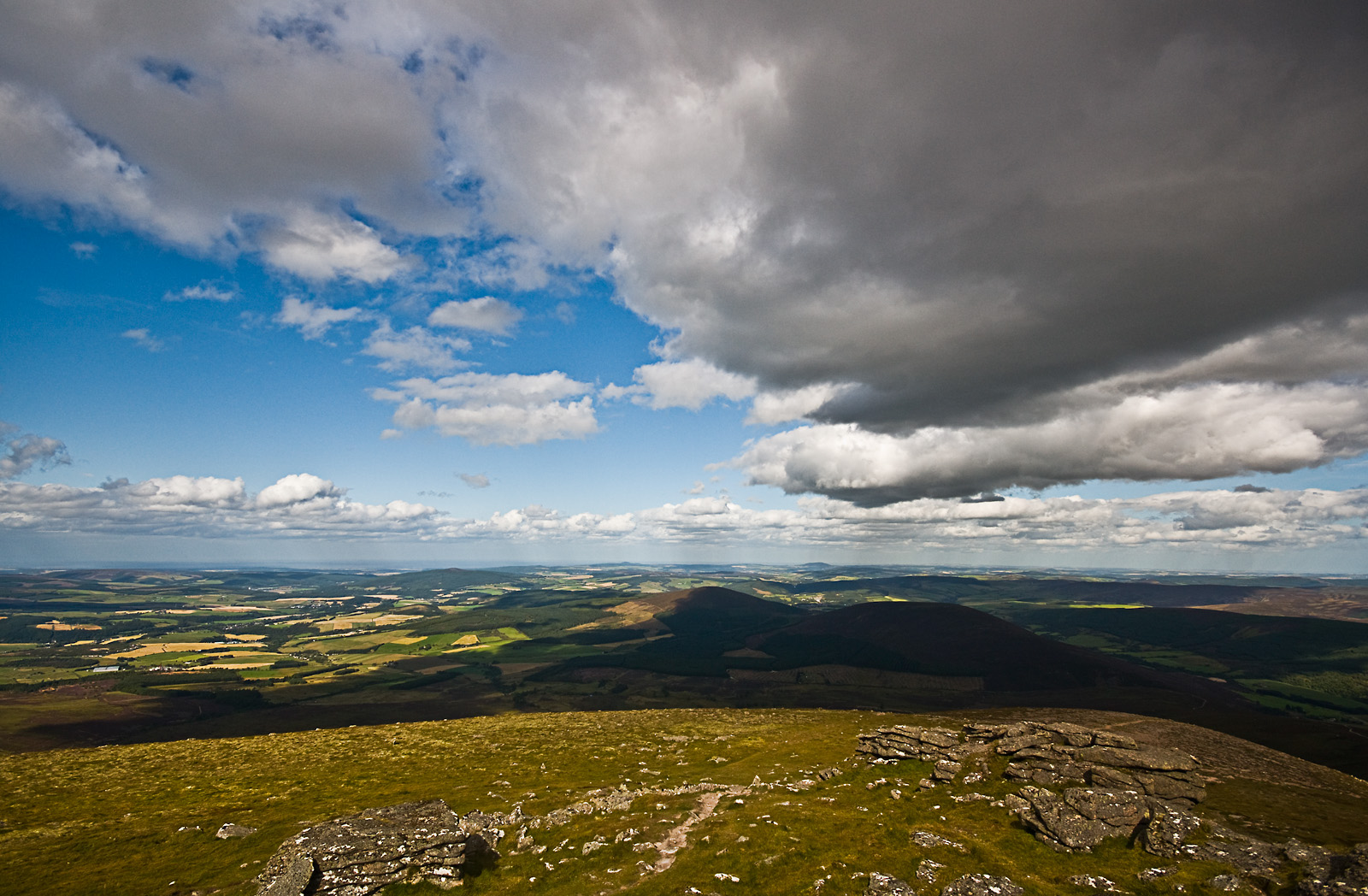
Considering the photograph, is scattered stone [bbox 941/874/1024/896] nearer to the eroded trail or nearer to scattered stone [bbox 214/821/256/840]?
the eroded trail

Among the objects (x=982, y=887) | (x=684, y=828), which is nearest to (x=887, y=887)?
(x=982, y=887)

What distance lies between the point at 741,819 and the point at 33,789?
262ft

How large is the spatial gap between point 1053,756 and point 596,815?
39.4 meters

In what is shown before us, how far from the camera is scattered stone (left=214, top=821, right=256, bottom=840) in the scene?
41.6m

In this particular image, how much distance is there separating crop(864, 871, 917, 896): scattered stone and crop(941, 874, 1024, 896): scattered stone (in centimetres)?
194

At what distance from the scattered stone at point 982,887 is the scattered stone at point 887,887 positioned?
1.94 meters

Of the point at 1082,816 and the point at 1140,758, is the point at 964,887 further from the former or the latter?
the point at 1140,758

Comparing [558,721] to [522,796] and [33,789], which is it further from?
[33,789]

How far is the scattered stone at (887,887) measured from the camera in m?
29.0

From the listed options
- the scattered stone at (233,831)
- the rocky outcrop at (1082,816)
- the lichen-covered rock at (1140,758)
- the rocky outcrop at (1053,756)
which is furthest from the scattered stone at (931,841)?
the scattered stone at (233,831)

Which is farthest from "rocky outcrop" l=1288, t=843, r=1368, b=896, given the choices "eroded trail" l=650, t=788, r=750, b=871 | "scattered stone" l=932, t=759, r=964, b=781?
"eroded trail" l=650, t=788, r=750, b=871

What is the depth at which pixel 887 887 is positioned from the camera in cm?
2958

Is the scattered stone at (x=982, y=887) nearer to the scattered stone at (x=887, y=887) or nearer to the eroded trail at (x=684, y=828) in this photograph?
the scattered stone at (x=887, y=887)

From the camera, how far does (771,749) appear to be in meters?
70.2
